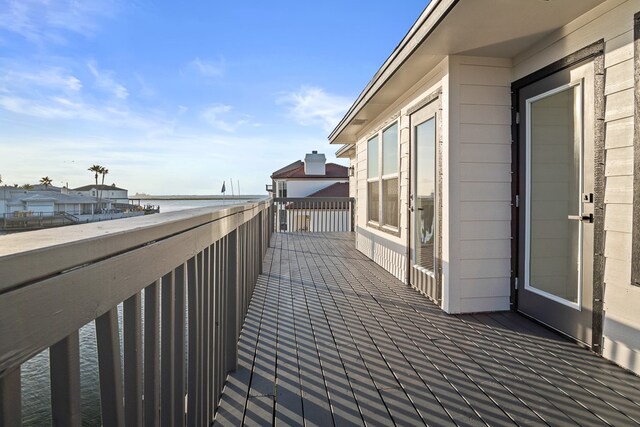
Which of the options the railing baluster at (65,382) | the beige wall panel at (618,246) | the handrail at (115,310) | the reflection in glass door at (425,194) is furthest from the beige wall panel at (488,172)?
the railing baluster at (65,382)

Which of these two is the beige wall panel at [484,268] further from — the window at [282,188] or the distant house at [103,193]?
the window at [282,188]

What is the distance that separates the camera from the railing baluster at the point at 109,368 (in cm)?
78

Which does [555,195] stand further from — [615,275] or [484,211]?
[615,275]

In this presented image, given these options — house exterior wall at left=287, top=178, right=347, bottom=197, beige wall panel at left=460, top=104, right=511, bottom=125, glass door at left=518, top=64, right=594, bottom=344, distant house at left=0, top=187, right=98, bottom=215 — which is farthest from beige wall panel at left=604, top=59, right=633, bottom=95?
house exterior wall at left=287, top=178, right=347, bottom=197

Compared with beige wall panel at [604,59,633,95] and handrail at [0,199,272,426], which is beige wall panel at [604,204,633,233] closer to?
beige wall panel at [604,59,633,95]

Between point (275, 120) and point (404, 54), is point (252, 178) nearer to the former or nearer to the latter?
point (275, 120)

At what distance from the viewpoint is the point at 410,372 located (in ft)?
7.92

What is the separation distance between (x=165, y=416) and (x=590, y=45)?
3.18m

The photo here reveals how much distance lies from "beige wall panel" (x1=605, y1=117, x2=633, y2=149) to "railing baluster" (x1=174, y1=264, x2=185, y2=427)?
2.60m

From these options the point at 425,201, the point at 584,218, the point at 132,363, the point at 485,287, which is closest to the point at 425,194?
the point at 425,201

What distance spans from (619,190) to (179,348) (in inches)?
103

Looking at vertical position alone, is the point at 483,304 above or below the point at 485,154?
below

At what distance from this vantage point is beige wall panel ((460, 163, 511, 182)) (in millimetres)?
3555

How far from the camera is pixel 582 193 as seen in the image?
2.76 metres
